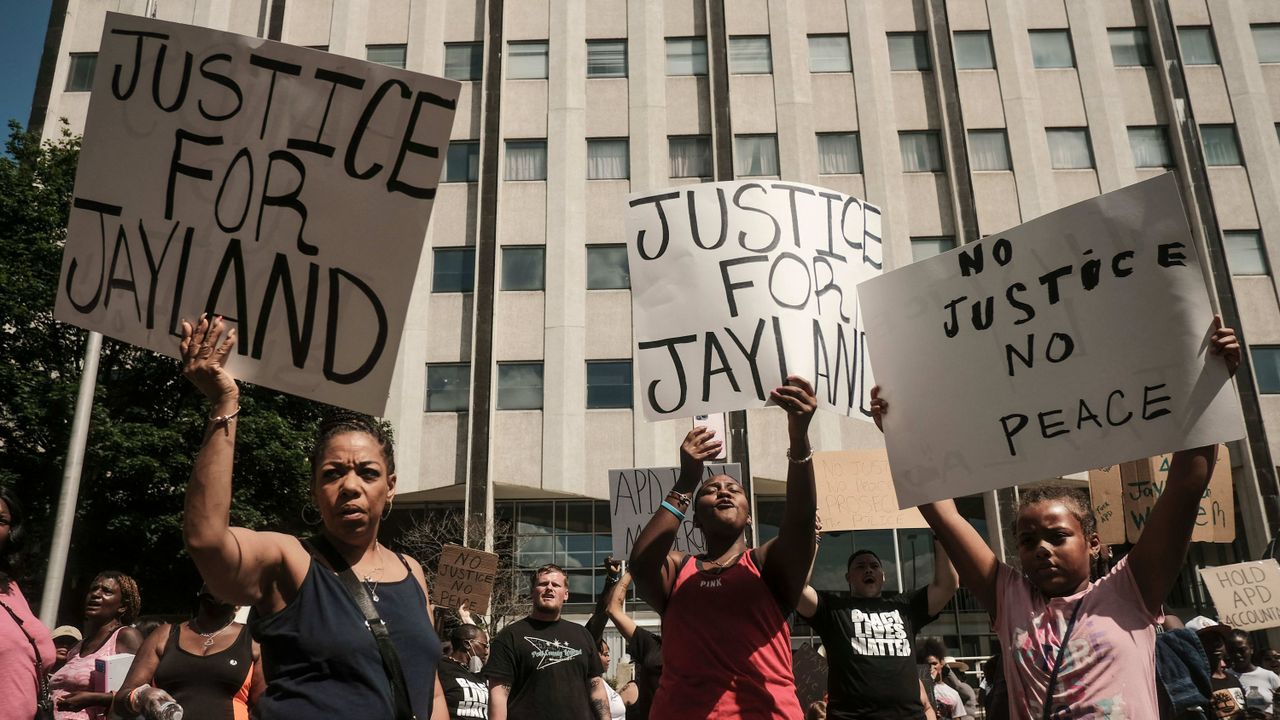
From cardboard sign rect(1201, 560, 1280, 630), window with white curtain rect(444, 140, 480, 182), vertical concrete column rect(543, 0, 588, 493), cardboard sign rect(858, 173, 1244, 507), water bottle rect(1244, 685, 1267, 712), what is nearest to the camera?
cardboard sign rect(858, 173, 1244, 507)

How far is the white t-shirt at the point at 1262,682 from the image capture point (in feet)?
32.2

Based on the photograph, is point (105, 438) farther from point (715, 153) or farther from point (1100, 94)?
point (1100, 94)

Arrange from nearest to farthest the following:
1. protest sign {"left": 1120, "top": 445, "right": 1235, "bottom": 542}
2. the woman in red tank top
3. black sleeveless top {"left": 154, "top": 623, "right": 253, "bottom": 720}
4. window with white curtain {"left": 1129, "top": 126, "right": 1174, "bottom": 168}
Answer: the woman in red tank top < black sleeveless top {"left": 154, "top": 623, "right": 253, "bottom": 720} < protest sign {"left": 1120, "top": 445, "right": 1235, "bottom": 542} < window with white curtain {"left": 1129, "top": 126, "right": 1174, "bottom": 168}

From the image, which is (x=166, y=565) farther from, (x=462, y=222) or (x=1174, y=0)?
(x=1174, y=0)

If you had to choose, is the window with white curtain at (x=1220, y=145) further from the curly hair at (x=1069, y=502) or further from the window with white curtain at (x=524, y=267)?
the curly hair at (x=1069, y=502)

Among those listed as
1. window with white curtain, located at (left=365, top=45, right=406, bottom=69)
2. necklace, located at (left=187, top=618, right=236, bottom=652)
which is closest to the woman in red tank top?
necklace, located at (left=187, top=618, right=236, bottom=652)

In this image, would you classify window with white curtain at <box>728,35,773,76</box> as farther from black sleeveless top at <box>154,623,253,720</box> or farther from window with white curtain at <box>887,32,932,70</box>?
black sleeveless top at <box>154,623,253,720</box>

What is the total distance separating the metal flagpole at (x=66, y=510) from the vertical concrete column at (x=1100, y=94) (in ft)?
87.7

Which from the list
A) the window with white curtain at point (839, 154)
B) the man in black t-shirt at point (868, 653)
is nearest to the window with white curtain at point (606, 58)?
the window with white curtain at point (839, 154)


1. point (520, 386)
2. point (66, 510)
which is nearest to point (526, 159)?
point (520, 386)

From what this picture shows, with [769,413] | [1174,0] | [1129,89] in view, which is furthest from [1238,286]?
[769,413]

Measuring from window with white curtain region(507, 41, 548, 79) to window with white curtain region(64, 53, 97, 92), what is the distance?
13510 millimetres

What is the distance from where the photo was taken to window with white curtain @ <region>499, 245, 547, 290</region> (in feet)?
95.2

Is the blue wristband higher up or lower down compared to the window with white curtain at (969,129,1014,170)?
lower down
